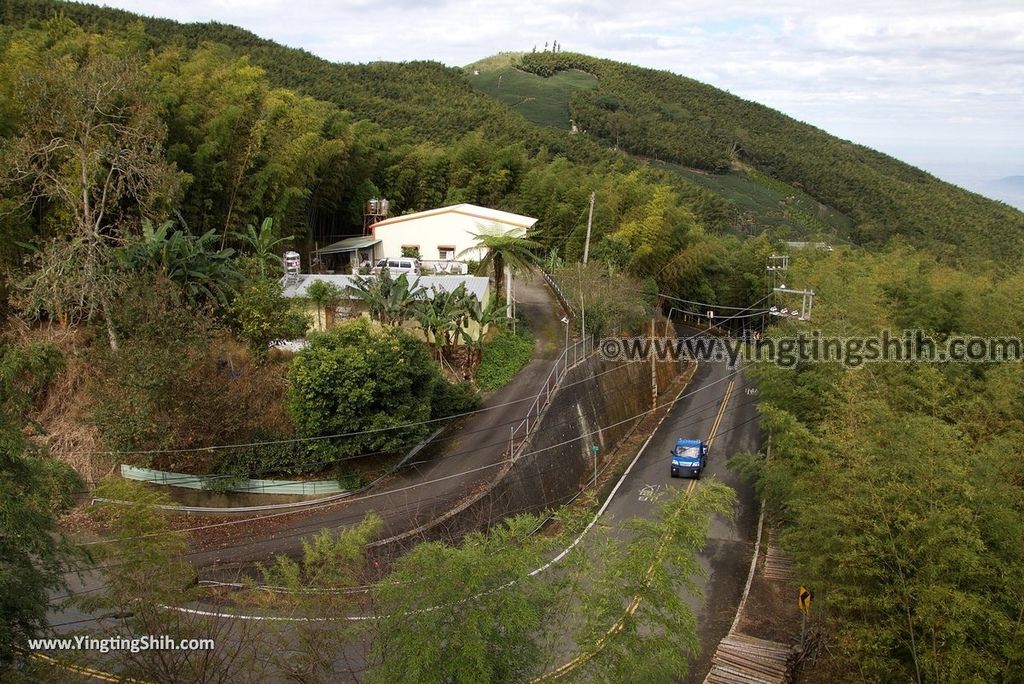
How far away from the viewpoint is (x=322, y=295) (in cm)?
2092

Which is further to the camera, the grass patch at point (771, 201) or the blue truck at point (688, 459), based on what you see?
the grass patch at point (771, 201)

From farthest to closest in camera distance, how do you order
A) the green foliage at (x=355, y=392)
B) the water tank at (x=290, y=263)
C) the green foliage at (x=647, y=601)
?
the water tank at (x=290, y=263) < the green foliage at (x=355, y=392) < the green foliage at (x=647, y=601)

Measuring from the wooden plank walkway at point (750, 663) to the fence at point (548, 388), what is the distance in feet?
22.8

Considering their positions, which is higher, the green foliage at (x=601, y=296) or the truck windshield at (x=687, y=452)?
the green foliage at (x=601, y=296)

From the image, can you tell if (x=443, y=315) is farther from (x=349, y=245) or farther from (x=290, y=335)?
(x=349, y=245)

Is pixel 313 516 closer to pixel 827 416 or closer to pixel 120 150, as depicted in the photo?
pixel 120 150

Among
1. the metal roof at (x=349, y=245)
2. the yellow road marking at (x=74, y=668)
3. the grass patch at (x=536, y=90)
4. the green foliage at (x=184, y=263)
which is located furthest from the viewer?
the grass patch at (x=536, y=90)

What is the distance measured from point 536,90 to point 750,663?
252 ft

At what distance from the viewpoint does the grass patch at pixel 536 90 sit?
74.9 meters

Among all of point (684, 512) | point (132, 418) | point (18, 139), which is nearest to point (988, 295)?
point (684, 512)

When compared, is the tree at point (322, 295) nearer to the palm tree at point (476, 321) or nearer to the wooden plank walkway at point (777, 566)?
the palm tree at point (476, 321)

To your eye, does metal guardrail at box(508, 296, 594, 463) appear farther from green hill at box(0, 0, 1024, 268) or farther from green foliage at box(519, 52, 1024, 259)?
green foliage at box(519, 52, 1024, 259)

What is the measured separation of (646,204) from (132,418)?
83.1 ft

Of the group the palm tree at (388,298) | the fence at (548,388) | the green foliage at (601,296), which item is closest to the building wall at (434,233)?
the green foliage at (601,296)
